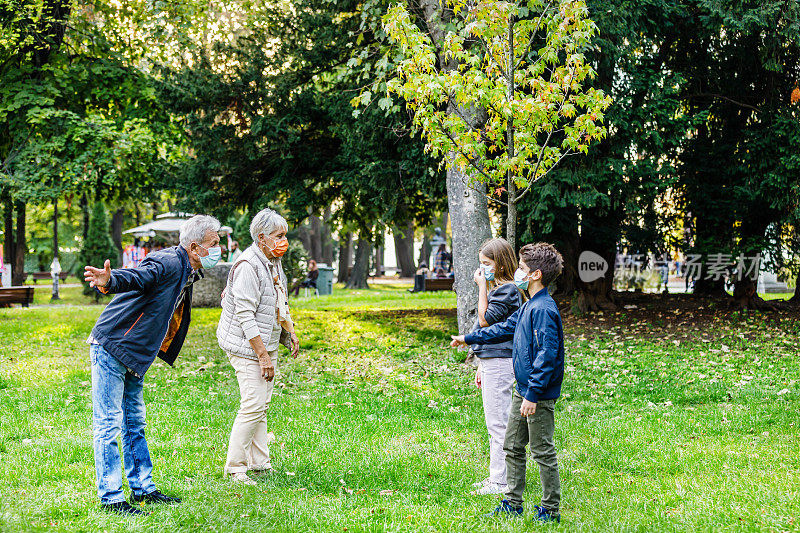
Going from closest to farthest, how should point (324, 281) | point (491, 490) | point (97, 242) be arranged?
point (491, 490), point (97, 242), point (324, 281)

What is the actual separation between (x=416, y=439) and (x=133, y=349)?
9.61ft

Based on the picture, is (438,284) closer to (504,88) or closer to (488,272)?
(504,88)

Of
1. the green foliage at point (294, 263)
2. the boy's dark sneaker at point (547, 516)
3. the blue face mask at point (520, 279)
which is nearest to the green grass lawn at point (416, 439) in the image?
the boy's dark sneaker at point (547, 516)

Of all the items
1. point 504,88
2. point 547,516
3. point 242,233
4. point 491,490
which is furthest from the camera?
point 242,233

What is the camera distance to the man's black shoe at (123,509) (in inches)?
168

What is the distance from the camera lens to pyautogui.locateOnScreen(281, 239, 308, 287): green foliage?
2475cm

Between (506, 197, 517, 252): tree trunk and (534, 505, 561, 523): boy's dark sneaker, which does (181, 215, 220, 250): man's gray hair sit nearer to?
(534, 505, 561, 523): boy's dark sneaker

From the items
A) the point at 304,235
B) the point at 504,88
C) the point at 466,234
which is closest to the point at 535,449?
the point at 504,88

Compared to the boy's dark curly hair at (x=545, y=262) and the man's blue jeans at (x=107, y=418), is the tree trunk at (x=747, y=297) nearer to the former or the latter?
the boy's dark curly hair at (x=545, y=262)

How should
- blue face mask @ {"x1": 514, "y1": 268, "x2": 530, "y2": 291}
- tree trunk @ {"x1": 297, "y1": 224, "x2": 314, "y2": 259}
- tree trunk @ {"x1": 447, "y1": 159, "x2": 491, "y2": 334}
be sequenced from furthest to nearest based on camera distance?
1. tree trunk @ {"x1": 297, "y1": 224, "x2": 314, "y2": 259}
2. tree trunk @ {"x1": 447, "y1": 159, "x2": 491, "y2": 334}
3. blue face mask @ {"x1": 514, "y1": 268, "x2": 530, "y2": 291}

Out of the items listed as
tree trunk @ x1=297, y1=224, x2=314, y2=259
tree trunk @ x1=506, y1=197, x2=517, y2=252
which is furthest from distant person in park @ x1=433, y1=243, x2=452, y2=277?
tree trunk @ x1=506, y1=197, x2=517, y2=252

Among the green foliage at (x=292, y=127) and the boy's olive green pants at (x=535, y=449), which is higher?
the green foliage at (x=292, y=127)

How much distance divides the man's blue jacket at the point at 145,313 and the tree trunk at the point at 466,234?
6212mm

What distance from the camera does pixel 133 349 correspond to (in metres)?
4.31
